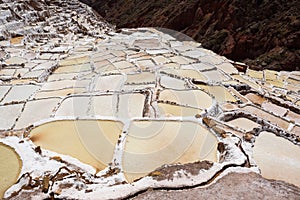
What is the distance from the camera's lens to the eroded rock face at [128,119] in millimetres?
3340

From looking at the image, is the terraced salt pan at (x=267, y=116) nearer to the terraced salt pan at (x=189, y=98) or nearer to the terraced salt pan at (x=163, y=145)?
the terraced salt pan at (x=189, y=98)

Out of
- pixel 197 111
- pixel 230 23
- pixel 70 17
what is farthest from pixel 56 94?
pixel 230 23

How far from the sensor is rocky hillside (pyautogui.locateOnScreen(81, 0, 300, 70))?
1444cm

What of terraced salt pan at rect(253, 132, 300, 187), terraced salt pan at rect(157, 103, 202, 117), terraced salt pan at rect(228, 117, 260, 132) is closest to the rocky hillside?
terraced salt pan at rect(228, 117, 260, 132)

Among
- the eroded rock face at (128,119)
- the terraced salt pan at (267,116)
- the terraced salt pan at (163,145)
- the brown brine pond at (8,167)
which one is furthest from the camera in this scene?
the terraced salt pan at (267,116)

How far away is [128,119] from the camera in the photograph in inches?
202

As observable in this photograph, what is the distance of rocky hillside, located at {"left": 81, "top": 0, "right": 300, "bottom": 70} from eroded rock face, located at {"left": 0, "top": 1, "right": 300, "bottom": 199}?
4730 millimetres

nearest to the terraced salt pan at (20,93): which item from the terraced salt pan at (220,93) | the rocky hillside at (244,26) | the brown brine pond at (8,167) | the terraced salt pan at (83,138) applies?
the terraced salt pan at (83,138)

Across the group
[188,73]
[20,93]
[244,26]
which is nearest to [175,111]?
[188,73]

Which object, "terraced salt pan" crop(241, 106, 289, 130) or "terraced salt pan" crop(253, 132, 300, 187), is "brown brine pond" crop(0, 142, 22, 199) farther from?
"terraced salt pan" crop(241, 106, 289, 130)

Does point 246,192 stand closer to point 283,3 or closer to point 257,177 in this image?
point 257,177

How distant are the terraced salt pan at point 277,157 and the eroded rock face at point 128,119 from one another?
0.10m

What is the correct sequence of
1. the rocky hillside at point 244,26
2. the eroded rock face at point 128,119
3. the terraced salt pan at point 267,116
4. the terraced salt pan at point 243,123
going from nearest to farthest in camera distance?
the eroded rock face at point 128,119
the terraced salt pan at point 243,123
the terraced salt pan at point 267,116
the rocky hillside at point 244,26

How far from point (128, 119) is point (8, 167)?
2.12 m
